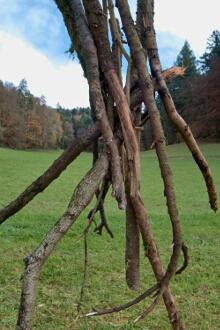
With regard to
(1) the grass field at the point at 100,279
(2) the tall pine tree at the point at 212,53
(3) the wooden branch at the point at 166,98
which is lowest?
(1) the grass field at the point at 100,279

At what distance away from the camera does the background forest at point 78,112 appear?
4281 cm

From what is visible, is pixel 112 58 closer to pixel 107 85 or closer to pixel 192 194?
pixel 107 85

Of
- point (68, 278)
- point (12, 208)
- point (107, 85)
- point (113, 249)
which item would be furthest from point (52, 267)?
point (107, 85)

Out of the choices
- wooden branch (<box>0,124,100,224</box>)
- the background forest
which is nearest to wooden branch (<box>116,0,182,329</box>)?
wooden branch (<box>0,124,100,224</box>)

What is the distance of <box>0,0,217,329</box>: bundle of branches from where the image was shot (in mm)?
1585

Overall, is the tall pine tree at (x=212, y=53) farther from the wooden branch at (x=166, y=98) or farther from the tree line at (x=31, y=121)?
the wooden branch at (x=166, y=98)

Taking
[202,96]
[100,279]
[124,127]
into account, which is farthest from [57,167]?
[202,96]

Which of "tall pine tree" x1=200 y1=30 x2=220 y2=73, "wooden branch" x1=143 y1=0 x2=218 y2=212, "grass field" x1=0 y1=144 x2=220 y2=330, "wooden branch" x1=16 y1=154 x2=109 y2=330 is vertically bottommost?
"grass field" x1=0 y1=144 x2=220 y2=330

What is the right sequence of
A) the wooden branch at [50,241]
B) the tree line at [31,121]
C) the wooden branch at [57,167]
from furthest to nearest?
the tree line at [31,121] → the wooden branch at [57,167] → the wooden branch at [50,241]

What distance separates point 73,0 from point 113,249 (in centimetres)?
430

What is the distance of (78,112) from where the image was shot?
79.8m

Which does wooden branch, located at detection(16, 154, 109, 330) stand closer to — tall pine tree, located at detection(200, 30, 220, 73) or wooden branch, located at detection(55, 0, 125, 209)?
wooden branch, located at detection(55, 0, 125, 209)

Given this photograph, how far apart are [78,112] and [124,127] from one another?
259 ft

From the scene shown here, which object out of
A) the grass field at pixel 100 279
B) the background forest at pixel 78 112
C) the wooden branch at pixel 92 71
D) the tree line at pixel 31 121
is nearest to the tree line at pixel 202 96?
the background forest at pixel 78 112
